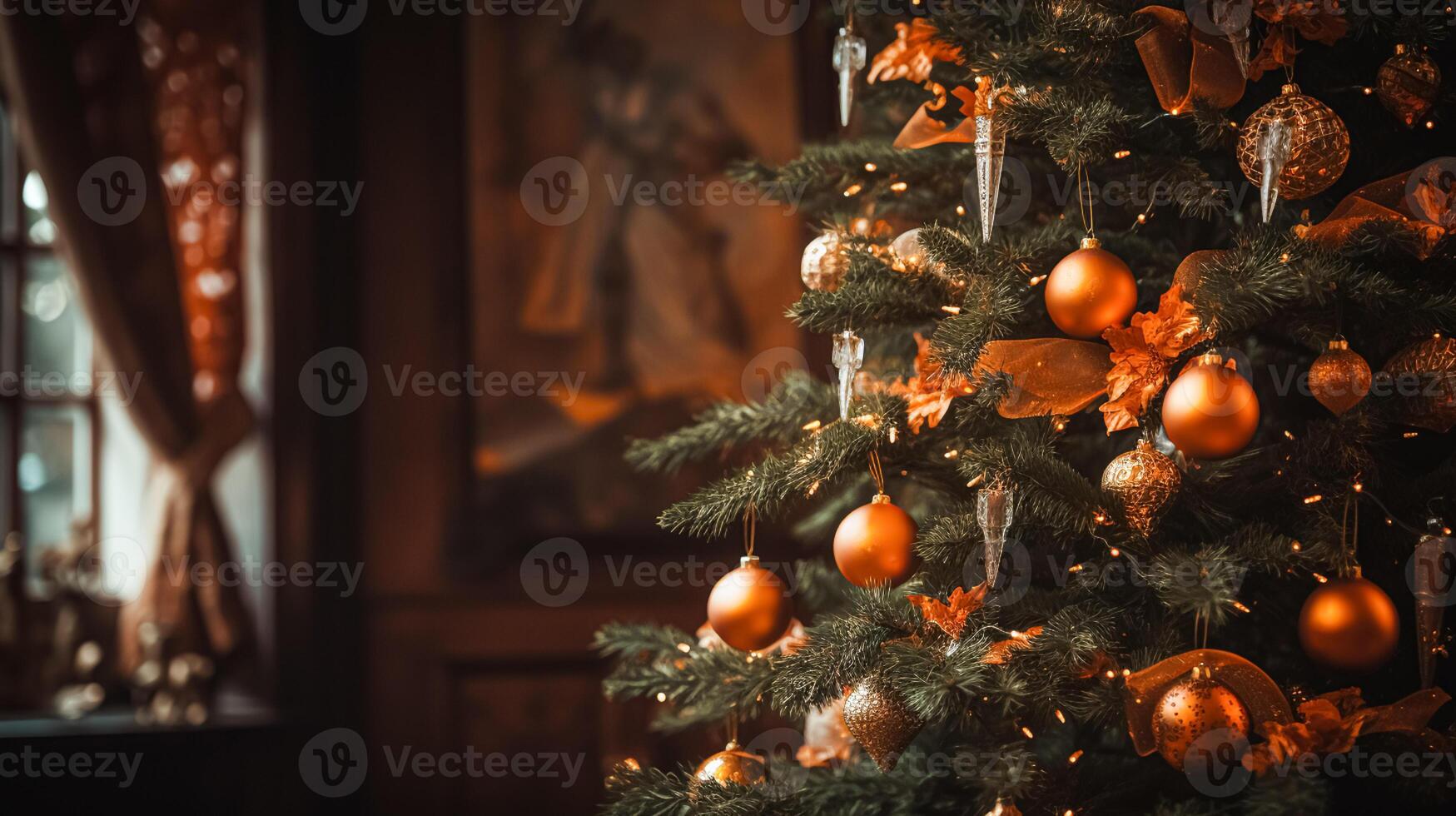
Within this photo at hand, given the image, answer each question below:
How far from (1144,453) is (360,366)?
2309 millimetres

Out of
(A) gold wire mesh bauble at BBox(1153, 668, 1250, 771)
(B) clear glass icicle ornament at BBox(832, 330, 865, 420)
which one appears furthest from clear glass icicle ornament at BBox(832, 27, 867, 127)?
(A) gold wire mesh bauble at BBox(1153, 668, 1250, 771)

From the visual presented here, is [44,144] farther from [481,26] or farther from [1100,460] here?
[1100,460]

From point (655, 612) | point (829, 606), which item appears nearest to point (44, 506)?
point (655, 612)

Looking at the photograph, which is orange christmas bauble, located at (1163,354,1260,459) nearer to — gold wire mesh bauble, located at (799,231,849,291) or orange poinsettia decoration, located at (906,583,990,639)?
orange poinsettia decoration, located at (906,583,990,639)

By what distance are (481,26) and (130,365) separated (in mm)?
1279

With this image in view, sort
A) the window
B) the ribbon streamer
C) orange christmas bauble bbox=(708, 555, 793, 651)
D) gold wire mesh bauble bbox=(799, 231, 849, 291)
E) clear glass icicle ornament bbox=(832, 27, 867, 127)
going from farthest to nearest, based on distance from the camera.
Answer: the window → clear glass icicle ornament bbox=(832, 27, 867, 127) → gold wire mesh bauble bbox=(799, 231, 849, 291) → orange christmas bauble bbox=(708, 555, 793, 651) → the ribbon streamer

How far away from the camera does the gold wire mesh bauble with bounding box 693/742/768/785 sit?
119cm

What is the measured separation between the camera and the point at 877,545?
3.63ft

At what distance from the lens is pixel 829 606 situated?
1.61m

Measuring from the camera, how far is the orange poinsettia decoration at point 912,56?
49.5 inches

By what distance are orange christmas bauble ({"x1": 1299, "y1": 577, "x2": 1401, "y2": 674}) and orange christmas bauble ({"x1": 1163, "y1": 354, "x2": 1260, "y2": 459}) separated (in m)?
0.18

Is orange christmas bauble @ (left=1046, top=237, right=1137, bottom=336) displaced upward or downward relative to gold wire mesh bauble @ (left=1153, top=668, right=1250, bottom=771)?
upward

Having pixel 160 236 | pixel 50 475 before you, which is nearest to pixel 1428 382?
pixel 160 236

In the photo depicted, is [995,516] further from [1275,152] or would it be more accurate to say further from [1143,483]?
[1275,152]
